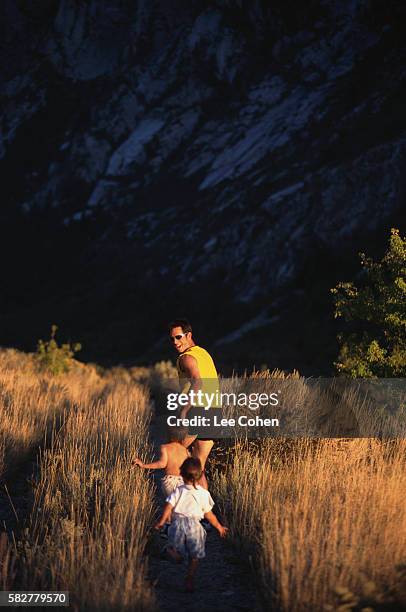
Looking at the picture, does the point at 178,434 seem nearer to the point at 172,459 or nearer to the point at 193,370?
the point at 172,459

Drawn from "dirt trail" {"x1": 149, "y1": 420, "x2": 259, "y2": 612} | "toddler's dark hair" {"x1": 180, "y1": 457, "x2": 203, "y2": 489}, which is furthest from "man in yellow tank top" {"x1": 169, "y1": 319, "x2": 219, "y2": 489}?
"toddler's dark hair" {"x1": 180, "y1": 457, "x2": 203, "y2": 489}

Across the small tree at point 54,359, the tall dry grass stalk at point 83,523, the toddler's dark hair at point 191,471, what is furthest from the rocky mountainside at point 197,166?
the toddler's dark hair at point 191,471

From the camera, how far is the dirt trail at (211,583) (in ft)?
15.8

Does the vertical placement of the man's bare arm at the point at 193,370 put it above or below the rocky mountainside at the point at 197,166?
below

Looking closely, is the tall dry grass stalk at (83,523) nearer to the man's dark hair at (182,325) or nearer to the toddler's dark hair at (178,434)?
the toddler's dark hair at (178,434)

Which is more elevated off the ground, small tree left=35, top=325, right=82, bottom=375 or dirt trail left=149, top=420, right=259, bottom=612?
small tree left=35, top=325, right=82, bottom=375

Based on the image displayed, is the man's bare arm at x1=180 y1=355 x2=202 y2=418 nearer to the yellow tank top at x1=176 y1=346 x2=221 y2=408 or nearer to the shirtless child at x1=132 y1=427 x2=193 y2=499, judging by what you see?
the yellow tank top at x1=176 y1=346 x2=221 y2=408

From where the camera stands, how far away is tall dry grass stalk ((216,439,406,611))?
4297mm

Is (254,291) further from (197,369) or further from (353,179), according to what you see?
(197,369)

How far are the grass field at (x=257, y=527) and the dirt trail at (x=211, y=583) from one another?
9 centimetres

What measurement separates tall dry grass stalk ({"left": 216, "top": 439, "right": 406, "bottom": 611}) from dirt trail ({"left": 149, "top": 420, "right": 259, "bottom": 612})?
0.16 metres

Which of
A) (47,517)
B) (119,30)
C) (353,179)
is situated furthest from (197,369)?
(119,30)

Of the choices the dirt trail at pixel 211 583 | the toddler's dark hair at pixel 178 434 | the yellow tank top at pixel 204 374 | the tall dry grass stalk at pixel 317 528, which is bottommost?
the dirt trail at pixel 211 583

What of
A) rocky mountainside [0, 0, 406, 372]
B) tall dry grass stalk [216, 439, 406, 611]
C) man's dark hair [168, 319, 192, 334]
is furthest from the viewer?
rocky mountainside [0, 0, 406, 372]
